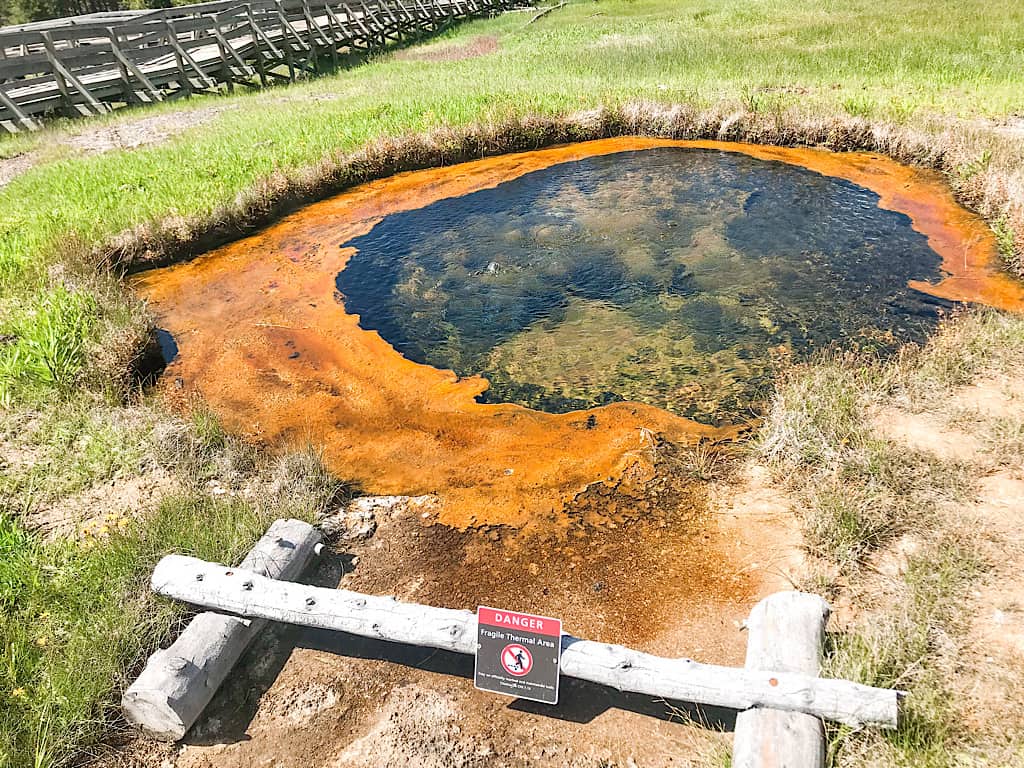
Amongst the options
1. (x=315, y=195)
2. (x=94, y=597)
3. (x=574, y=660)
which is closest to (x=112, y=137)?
(x=315, y=195)

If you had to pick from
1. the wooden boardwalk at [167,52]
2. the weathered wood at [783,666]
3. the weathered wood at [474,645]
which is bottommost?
the weathered wood at [783,666]

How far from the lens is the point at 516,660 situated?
3.19 meters

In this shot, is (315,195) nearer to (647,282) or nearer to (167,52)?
(647,282)

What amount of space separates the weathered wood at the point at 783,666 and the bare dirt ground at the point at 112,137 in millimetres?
13439

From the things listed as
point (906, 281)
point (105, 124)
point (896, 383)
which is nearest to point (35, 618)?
point (896, 383)

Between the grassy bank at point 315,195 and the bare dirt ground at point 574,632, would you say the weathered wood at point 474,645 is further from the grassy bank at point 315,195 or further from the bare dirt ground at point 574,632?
the bare dirt ground at point 574,632

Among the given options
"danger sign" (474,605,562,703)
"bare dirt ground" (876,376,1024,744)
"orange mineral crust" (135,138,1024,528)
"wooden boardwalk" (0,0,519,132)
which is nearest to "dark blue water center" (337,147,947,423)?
"orange mineral crust" (135,138,1024,528)

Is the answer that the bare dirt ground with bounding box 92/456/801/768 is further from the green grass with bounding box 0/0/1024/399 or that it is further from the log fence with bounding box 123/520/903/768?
the green grass with bounding box 0/0/1024/399

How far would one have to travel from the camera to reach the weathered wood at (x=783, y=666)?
9.09 ft

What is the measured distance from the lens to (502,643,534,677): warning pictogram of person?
3178 mm

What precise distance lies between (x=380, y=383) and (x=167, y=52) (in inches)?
659

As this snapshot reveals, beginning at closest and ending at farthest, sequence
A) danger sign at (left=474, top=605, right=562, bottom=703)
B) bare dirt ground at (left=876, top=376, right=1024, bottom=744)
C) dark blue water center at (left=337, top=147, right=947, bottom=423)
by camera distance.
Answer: bare dirt ground at (left=876, top=376, right=1024, bottom=744) → danger sign at (left=474, top=605, right=562, bottom=703) → dark blue water center at (left=337, top=147, right=947, bottom=423)


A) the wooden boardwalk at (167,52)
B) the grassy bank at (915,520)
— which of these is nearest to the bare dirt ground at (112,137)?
the wooden boardwalk at (167,52)

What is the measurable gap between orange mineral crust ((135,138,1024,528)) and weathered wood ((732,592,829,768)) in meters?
1.74
